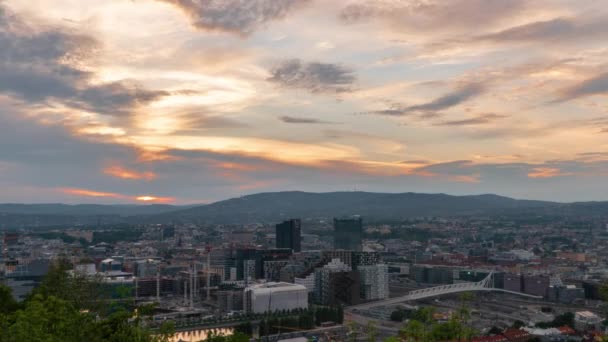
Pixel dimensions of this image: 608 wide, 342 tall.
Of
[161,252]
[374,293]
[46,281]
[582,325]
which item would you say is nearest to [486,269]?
[374,293]

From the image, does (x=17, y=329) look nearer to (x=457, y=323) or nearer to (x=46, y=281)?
(x=457, y=323)

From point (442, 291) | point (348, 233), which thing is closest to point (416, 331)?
point (442, 291)

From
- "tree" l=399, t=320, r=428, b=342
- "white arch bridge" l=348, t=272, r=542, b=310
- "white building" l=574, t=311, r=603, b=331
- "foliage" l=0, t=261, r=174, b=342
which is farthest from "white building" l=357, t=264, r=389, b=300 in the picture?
"foliage" l=0, t=261, r=174, b=342

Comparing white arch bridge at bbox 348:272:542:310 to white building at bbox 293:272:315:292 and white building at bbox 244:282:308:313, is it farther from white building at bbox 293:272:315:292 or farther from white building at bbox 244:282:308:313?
white building at bbox 244:282:308:313

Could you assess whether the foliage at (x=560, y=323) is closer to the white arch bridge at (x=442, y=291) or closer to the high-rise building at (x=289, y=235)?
the white arch bridge at (x=442, y=291)

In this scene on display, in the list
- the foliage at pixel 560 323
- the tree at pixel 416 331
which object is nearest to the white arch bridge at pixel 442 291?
the foliage at pixel 560 323

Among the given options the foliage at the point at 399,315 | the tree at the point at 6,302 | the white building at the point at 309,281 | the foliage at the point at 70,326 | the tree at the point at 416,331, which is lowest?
the foliage at the point at 399,315

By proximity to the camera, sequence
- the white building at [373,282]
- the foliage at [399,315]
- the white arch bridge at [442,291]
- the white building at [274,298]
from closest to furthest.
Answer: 1. the foliage at [399,315]
2. the white building at [274,298]
3. the white arch bridge at [442,291]
4. the white building at [373,282]
